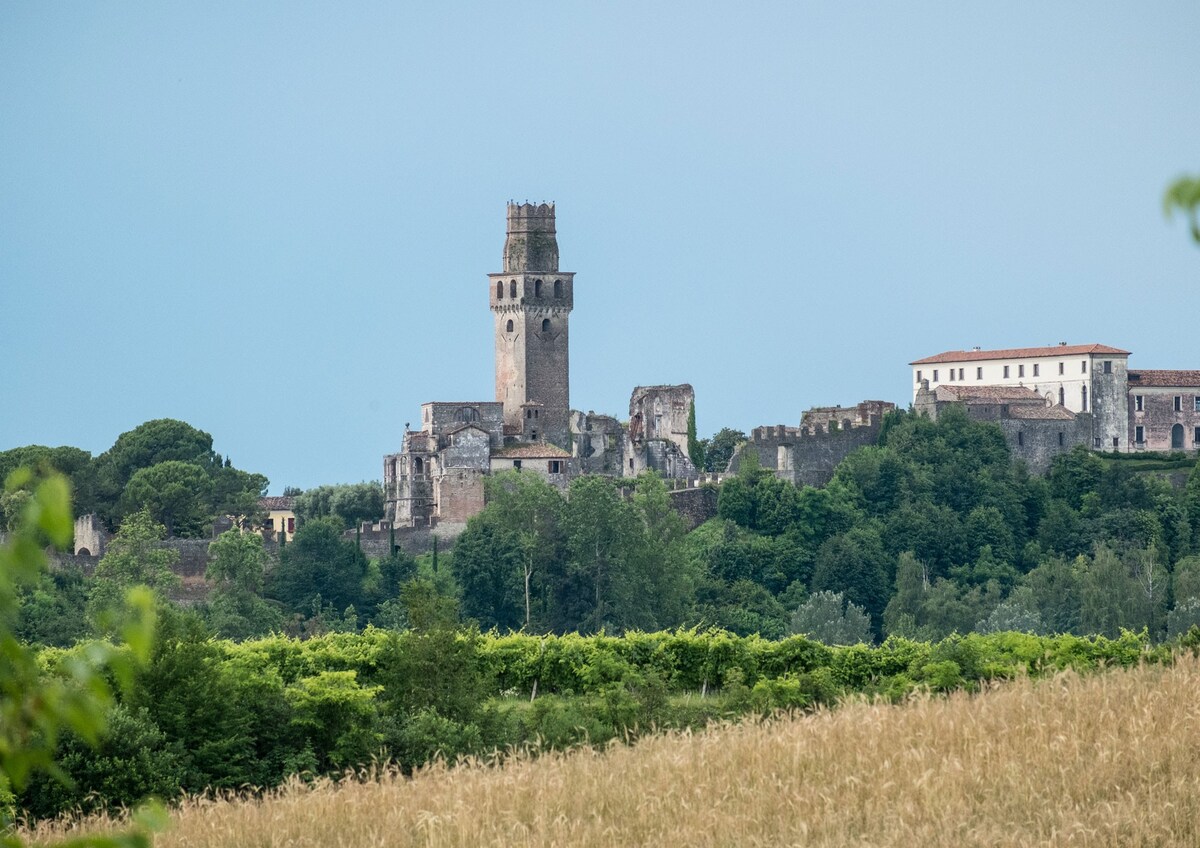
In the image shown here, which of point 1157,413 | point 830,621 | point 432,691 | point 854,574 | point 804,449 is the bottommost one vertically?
point 830,621

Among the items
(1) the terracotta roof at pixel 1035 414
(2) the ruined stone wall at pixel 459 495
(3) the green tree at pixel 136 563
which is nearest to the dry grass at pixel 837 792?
(3) the green tree at pixel 136 563

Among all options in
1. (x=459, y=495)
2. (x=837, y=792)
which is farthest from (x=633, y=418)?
(x=837, y=792)

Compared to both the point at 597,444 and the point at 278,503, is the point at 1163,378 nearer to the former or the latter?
the point at 597,444

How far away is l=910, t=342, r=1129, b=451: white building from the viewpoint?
71.7 metres

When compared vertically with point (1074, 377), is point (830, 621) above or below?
below

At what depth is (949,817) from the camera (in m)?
11.1

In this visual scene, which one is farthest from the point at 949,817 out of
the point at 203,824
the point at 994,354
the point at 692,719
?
the point at 994,354

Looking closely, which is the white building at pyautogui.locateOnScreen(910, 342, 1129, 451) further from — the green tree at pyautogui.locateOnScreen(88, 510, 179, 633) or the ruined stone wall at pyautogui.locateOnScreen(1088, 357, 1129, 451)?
the green tree at pyautogui.locateOnScreen(88, 510, 179, 633)

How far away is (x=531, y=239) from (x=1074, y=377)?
19.9m

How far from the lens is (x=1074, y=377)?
7262cm

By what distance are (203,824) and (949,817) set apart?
4722 millimetres

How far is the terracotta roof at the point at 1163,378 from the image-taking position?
237 ft

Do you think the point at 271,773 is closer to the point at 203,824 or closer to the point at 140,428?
the point at 203,824

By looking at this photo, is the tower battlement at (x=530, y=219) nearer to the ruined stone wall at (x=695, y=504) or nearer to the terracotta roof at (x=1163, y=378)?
the ruined stone wall at (x=695, y=504)
